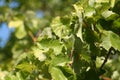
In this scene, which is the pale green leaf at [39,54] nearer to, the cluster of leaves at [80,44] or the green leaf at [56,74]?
the cluster of leaves at [80,44]

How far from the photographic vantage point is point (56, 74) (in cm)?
155

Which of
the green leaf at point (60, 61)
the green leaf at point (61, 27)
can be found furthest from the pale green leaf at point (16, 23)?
the green leaf at point (60, 61)

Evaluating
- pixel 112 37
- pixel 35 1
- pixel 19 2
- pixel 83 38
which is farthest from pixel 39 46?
pixel 35 1

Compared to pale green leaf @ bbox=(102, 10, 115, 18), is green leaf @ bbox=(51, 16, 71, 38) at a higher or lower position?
higher

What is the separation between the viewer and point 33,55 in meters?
1.75

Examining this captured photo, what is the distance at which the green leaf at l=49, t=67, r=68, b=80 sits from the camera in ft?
5.06

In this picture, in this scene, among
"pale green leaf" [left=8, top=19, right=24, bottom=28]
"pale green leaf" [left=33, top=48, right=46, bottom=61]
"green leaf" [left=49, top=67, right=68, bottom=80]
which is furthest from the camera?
"pale green leaf" [left=8, top=19, right=24, bottom=28]

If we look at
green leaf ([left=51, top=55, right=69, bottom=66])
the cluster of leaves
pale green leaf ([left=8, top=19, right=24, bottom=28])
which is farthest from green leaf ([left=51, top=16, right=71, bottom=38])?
pale green leaf ([left=8, top=19, right=24, bottom=28])

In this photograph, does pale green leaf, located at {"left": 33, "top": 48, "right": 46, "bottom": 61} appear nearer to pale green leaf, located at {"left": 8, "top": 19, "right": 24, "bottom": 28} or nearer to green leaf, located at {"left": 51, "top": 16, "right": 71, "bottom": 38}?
green leaf, located at {"left": 51, "top": 16, "right": 71, "bottom": 38}

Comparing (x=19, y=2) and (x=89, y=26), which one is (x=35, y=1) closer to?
(x=19, y=2)

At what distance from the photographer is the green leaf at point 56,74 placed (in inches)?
60.7

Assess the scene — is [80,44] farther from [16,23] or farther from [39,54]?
[16,23]

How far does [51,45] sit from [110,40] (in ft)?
0.75

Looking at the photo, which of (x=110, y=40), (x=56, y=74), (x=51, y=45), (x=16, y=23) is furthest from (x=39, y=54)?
(x=16, y=23)
